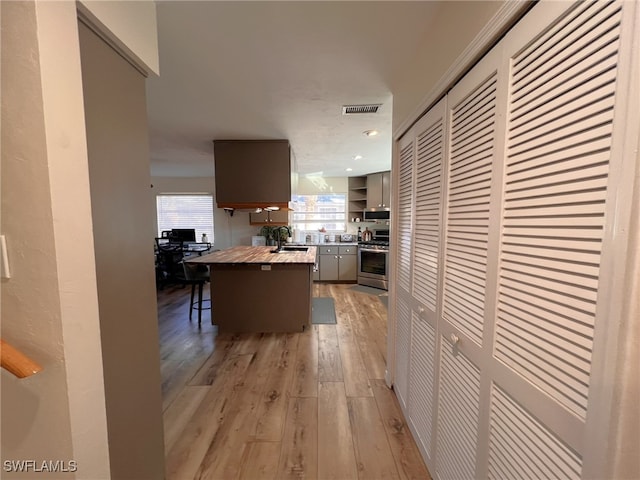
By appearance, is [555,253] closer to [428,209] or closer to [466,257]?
[466,257]

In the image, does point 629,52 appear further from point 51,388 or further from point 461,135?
point 51,388

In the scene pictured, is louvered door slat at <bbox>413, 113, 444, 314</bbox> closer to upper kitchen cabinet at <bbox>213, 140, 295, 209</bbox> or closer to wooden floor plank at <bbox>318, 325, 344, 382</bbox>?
wooden floor plank at <bbox>318, 325, 344, 382</bbox>

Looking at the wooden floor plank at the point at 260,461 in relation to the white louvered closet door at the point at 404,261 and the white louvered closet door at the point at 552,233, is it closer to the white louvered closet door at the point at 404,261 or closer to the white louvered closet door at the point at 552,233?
the white louvered closet door at the point at 404,261

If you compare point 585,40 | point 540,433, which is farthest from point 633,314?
point 585,40

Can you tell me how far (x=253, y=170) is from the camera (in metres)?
3.33

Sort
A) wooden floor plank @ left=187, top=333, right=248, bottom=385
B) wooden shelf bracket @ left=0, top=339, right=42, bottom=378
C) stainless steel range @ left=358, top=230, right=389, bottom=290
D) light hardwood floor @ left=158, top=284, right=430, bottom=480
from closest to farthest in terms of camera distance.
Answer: wooden shelf bracket @ left=0, top=339, right=42, bottom=378 → light hardwood floor @ left=158, top=284, right=430, bottom=480 → wooden floor plank @ left=187, top=333, right=248, bottom=385 → stainless steel range @ left=358, top=230, right=389, bottom=290

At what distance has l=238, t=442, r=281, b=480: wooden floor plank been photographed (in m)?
1.40

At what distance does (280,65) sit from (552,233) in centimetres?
171

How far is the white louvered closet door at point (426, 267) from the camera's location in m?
1.28

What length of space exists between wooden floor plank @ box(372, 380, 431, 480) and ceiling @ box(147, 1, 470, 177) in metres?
2.42

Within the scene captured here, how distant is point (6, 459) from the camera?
2.60 feet

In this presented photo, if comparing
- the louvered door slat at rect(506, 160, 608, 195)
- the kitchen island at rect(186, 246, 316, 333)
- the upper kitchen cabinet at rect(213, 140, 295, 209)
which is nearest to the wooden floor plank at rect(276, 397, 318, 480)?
the kitchen island at rect(186, 246, 316, 333)

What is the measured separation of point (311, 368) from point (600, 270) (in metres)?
2.32

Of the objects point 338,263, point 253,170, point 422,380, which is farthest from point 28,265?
point 338,263
